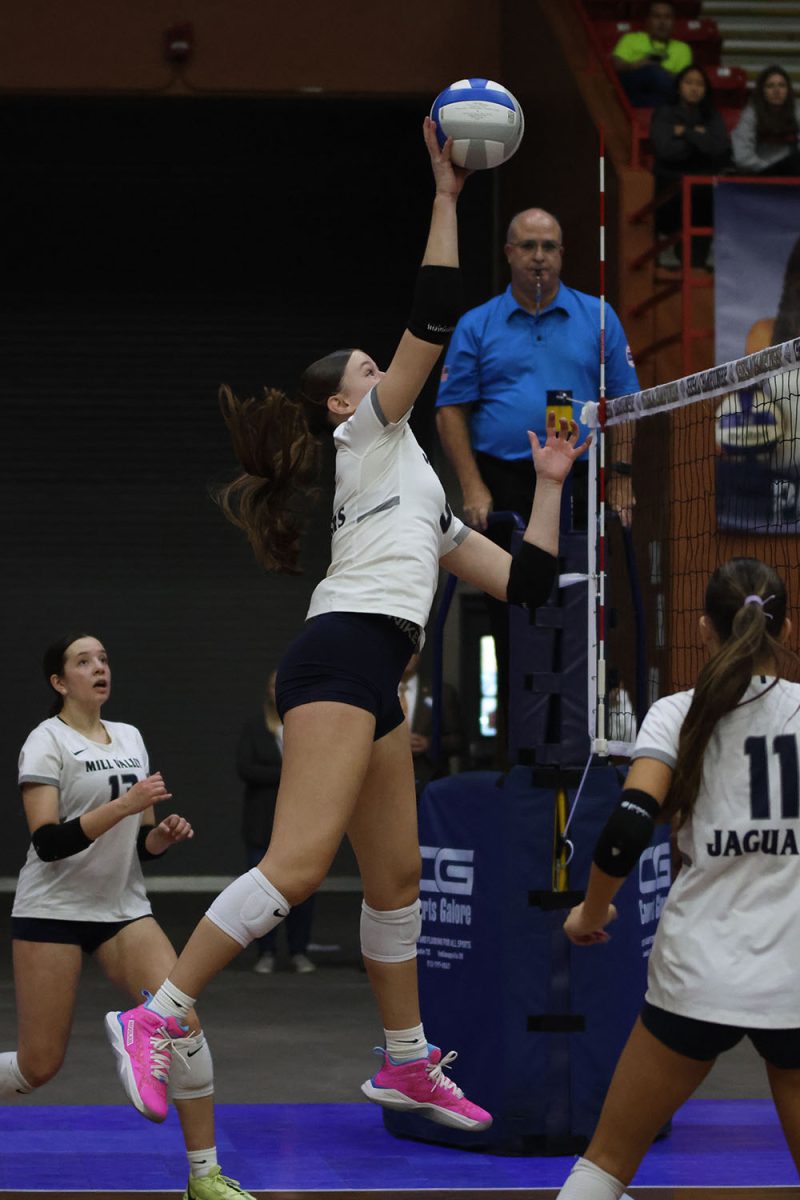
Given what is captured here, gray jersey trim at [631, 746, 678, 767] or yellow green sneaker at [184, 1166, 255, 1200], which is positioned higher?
gray jersey trim at [631, 746, 678, 767]

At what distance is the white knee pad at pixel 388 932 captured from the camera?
4566 millimetres

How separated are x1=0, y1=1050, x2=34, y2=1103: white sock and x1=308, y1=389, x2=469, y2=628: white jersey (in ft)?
6.87

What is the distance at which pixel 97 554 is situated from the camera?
50.8 feet

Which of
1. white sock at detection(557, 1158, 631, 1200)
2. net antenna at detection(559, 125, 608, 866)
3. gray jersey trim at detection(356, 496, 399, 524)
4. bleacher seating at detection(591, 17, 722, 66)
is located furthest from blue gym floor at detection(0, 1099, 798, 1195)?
bleacher seating at detection(591, 17, 722, 66)

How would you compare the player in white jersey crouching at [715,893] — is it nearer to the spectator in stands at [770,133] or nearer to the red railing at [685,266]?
the red railing at [685,266]

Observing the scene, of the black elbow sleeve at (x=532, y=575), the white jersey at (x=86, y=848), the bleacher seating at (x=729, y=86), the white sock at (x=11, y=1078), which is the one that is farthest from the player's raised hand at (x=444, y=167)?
the bleacher seating at (x=729, y=86)

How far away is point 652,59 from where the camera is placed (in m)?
12.7

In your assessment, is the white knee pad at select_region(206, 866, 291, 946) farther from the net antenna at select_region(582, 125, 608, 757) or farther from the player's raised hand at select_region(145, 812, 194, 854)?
the net antenna at select_region(582, 125, 608, 757)

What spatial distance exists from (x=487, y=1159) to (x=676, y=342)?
21.6 ft

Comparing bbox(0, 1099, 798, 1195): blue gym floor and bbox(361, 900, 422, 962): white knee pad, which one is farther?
bbox(0, 1099, 798, 1195): blue gym floor

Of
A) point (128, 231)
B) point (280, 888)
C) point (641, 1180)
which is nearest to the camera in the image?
point (280, 888)

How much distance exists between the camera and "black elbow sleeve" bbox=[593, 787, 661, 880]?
385 cm

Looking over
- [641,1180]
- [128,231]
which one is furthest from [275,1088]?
[128,231]

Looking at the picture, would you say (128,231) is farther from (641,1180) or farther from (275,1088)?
(641,1180)
